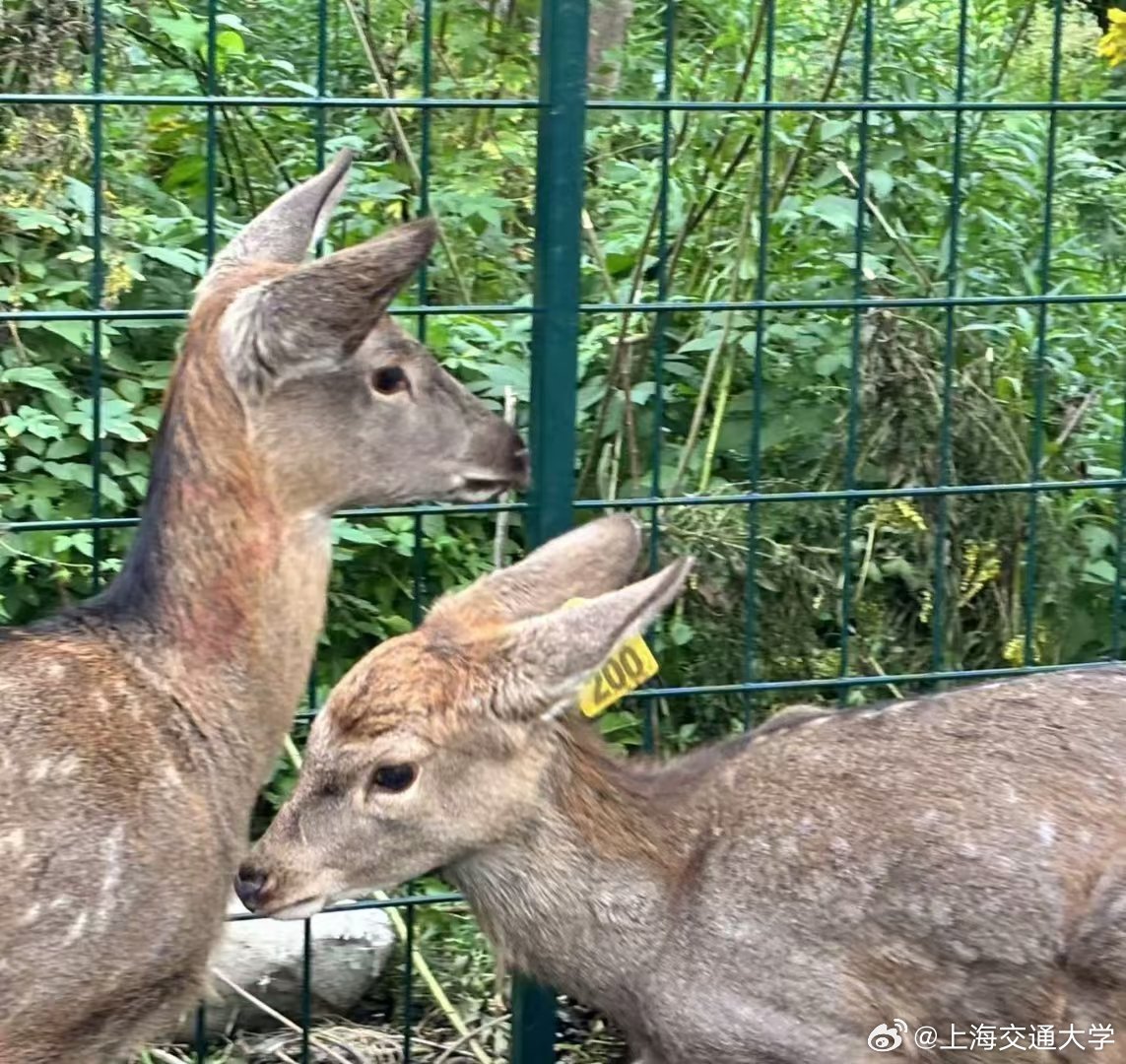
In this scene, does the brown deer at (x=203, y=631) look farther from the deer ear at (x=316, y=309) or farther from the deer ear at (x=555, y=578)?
the deer ear at (x=555, y=578)

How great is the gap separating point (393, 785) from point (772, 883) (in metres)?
0.81

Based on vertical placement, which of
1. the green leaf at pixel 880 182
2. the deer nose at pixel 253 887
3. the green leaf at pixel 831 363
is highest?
the green leaf at pixel 880 182

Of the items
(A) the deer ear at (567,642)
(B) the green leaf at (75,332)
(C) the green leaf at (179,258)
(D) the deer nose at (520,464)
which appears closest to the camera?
(A) the deer ear at (567,642)

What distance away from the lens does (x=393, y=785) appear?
14.1 feet

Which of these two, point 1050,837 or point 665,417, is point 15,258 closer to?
point 665,417

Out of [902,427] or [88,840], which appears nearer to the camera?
[88,840]

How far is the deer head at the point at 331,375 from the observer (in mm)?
4352

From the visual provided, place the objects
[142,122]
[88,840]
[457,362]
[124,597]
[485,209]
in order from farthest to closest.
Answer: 1. [142,122]
2. [485,209]
3. [457,362]
4. [124,597]
5. [88,840]

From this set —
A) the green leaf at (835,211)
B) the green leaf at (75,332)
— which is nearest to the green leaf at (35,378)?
the green leaf at (75,332)

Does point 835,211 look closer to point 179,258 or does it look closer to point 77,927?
point 179,258

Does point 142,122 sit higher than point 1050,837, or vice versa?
point 142,122

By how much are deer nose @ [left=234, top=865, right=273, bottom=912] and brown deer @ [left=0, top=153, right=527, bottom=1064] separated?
0.14 meters

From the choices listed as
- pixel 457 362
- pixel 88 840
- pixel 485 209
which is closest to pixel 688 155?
pixel 485 209

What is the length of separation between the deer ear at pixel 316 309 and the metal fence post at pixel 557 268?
67 cm
